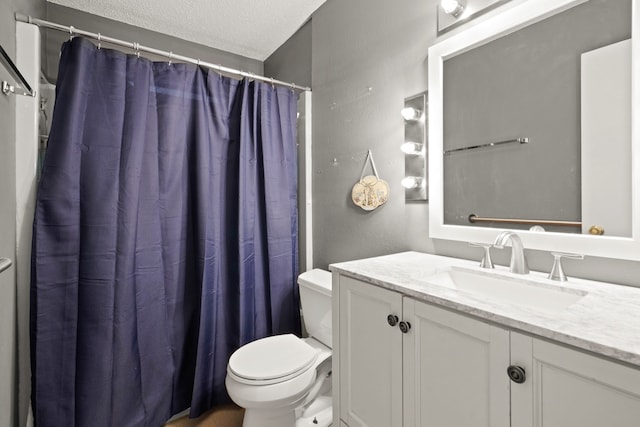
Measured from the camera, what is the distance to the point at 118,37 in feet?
6.97

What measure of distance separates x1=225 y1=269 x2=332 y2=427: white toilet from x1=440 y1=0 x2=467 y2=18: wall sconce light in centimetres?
137

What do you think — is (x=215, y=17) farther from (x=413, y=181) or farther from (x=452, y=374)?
(x=452, y=374)

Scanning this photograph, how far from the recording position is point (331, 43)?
6.44 feet

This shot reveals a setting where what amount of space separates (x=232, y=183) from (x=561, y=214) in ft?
5.47

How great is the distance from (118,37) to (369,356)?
2590mm

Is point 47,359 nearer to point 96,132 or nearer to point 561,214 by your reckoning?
point 96,132

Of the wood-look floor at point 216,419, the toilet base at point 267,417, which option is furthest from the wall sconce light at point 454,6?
the wood-look floor at point 216,419

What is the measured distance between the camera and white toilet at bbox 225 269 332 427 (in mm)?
1324

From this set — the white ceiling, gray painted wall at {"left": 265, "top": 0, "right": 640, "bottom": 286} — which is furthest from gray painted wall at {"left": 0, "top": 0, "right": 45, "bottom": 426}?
gray painted wall at {"left": 265, "top": 0, "right": 640, "bottom": 286}

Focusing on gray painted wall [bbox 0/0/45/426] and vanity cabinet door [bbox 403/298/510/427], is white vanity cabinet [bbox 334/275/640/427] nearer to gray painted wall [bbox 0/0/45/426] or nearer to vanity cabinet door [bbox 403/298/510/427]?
vanity cabinet door [bbox 403/298/510/427]

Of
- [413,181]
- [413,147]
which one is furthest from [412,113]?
[413,181]

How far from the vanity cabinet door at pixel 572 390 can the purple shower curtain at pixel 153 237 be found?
153cm

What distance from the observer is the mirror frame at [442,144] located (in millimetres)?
845

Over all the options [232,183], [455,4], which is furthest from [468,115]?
[232,183]
